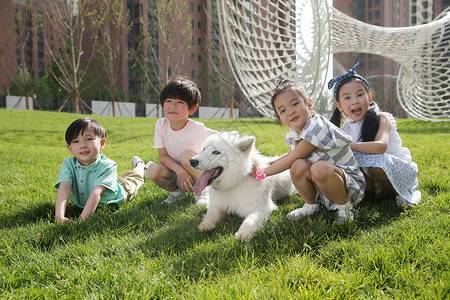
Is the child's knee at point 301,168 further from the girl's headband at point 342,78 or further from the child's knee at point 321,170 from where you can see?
the girl's headband at point 342,78

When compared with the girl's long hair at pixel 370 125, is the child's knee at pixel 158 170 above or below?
below

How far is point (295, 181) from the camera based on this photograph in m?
2.45

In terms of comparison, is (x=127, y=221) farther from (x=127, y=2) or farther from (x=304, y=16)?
(x=127, y=2)

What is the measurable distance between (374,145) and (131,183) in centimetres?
235

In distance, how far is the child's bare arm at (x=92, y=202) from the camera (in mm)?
2599

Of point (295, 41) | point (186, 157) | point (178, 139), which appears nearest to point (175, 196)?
point (186, 157)

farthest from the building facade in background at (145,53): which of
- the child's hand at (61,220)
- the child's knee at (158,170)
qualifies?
the child's hand at (61,220)

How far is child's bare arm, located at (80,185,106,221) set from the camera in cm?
260

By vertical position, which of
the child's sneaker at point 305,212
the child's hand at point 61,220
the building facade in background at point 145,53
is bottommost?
the child's hand at point 61,220

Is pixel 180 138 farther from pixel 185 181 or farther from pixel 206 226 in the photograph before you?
pixel 206 226

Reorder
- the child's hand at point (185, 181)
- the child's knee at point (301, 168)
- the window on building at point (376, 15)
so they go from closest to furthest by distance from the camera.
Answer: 1. the child's knee at point (301, 168)
2. the child's hand at point (185, 181)
3. the window on building at point (376, 15)

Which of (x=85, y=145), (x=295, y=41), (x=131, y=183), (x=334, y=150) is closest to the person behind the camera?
(x=334, y=150)

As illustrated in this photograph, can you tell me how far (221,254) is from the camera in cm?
188

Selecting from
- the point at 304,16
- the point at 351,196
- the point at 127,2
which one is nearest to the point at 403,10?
the point at 127,2
